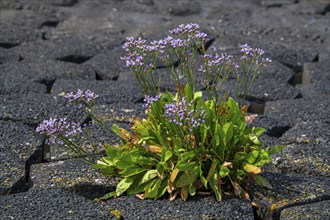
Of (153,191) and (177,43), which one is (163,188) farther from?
(177,43)

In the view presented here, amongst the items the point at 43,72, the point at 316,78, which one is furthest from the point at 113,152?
the point at 316,78

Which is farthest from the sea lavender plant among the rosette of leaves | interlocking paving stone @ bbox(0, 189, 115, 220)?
interlocking paving stone @ bbox(0, 189, 115, 220)

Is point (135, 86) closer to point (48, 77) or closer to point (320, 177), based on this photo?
point (48, 77)

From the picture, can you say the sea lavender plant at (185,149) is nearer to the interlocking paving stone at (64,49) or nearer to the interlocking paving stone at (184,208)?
the interlocking paving stone at (184,208)

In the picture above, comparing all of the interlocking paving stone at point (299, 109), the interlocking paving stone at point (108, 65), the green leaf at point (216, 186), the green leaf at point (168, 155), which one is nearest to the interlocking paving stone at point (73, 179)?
the green leaf at point (168, 155)

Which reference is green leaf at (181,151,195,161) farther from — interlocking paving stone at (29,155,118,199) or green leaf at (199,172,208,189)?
interlocking paving stone at (29,155,118,199)

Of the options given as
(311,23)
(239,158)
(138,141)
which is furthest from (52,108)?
(311,23)
